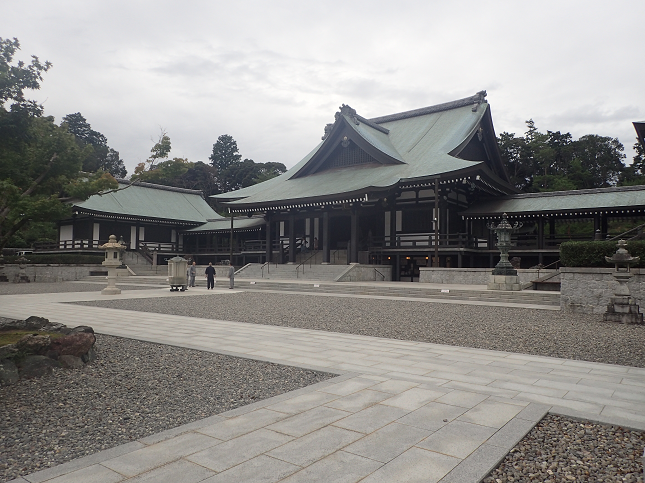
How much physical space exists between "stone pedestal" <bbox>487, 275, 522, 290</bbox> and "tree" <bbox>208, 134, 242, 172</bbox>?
58.5 m

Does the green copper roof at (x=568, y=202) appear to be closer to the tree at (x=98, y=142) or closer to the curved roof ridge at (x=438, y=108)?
the curved roof ridge at (x=438, y=108)

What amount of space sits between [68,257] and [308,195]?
18.1 meters

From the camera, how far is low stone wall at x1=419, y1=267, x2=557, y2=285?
19328 mm

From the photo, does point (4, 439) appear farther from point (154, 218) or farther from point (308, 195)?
point (154, 218)

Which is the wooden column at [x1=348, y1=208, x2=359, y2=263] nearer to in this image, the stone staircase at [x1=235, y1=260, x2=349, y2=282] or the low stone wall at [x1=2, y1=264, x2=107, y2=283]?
the stone staircase at [x1=235, y1=260, x2=349, y2=282]

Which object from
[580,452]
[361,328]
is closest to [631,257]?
[361,328]

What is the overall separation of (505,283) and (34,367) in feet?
51.9

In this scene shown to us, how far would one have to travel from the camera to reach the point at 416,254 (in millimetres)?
25219

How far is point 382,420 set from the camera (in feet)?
12.8

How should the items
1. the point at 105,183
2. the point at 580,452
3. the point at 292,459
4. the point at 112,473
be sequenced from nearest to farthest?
1. the point at 112,473
2. the point at 292,459
3. the point at 580,452
4. the point at 105,183

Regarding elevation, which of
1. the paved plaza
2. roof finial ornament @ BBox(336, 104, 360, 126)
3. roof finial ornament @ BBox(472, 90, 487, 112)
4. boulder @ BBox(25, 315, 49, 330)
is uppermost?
roof finial ornament @ BBox(472, 90, 487, 112)

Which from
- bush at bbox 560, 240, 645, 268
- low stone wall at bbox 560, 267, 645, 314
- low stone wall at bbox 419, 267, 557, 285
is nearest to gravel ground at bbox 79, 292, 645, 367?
low stone wall at bbox 560, 267, 645, 314

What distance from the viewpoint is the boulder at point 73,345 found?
5.91m

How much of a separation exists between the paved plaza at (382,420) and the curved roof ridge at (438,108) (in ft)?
85.9
